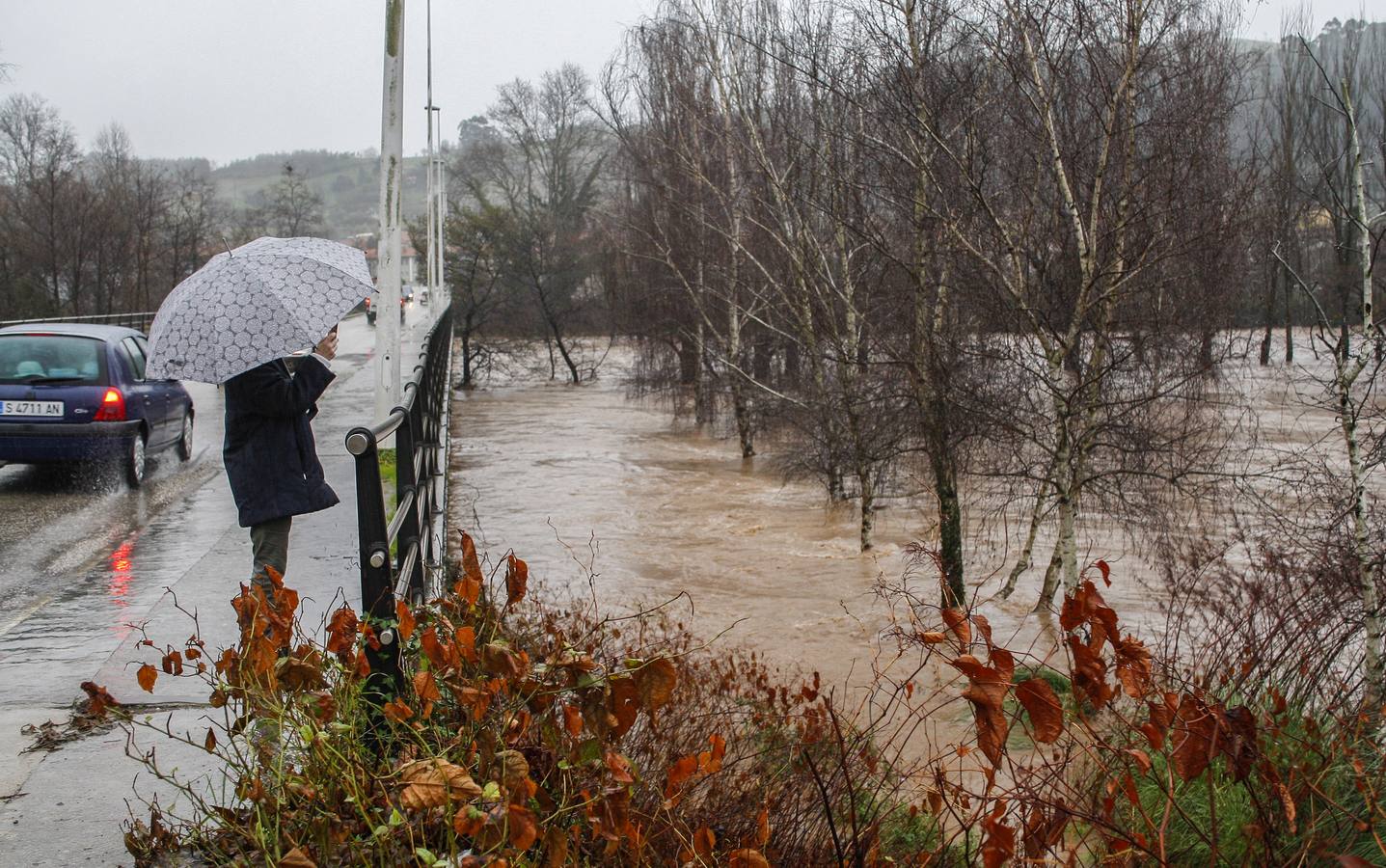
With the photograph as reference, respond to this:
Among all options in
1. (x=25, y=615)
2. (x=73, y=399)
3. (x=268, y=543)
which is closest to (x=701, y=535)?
(x=73, y=399)

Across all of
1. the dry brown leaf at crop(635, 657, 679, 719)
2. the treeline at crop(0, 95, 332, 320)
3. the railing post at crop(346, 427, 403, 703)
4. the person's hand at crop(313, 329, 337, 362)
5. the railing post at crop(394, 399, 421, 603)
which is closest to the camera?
the dry brown leaf at crop(635, 657, 679, 719)

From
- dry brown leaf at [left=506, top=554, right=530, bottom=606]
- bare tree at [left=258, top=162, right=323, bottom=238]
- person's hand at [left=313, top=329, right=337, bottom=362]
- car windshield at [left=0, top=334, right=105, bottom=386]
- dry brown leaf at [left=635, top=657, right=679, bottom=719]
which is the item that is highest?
bare tree at [left=258, top=162, right=323, bottom=238]

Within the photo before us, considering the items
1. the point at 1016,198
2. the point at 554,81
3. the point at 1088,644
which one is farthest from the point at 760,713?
the point at 554,81

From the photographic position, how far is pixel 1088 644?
2906 millimetres

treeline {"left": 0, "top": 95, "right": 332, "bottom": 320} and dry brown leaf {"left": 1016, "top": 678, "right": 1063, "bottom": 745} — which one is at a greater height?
treeline {"left": 0, "top": 95, "right": 332, "bottom": 320}

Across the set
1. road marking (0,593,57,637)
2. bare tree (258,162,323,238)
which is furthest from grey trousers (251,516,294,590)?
bare tree (258,162,323,238)

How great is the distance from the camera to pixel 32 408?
1232 cm

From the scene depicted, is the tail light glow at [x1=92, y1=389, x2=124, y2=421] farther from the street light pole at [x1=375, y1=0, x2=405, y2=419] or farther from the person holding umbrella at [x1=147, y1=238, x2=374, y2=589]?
the person holding umbrella at [x1=147, y1=238, x2=374, y2=589]

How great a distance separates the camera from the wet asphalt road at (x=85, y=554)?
648 cm

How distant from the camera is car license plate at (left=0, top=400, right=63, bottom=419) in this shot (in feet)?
40.3

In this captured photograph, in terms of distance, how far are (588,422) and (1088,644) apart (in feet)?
93.8

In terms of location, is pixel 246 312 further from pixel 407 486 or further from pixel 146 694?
pixel 146 694

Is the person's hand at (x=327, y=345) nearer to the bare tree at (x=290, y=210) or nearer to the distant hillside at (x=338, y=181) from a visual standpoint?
the bare tree at (x=290, y=210)

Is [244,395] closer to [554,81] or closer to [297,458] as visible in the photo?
[297,458]
